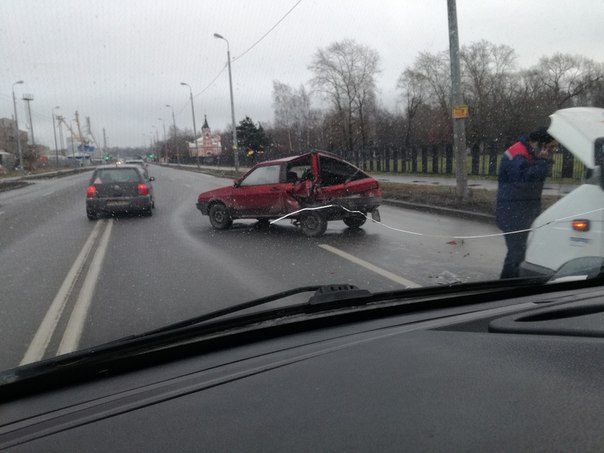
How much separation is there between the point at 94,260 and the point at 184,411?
21.2ft

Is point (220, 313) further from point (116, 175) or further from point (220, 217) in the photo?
point (116, 175)

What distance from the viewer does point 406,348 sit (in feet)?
6.50

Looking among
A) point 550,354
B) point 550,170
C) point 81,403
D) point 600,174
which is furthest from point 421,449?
point 550,170

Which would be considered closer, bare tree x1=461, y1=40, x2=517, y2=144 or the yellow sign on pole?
bare tree x1=461, y1=40, x2=517, y2=144

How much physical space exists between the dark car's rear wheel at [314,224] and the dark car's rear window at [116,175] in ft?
22.4

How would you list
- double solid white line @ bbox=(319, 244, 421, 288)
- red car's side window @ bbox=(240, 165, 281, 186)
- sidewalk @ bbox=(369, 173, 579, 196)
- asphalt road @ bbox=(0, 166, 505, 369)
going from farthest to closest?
red car's side window @ bbox=(240, 165, 281, 186) → double solid white line @ bbox=(319, 244, 421, 288) → sidewalk @ bbox=(369, 173, 579, 196) → asphalt road @ bbox=(0, 166, 505, 369)

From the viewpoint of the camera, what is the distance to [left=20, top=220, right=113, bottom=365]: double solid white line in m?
3.72

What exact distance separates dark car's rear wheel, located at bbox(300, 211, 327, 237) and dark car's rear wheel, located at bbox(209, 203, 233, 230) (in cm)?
231

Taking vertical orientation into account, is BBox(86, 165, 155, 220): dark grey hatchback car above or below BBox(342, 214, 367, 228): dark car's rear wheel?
above

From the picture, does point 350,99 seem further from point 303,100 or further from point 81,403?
point 81,403

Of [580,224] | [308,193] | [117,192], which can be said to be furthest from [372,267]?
[117,192]

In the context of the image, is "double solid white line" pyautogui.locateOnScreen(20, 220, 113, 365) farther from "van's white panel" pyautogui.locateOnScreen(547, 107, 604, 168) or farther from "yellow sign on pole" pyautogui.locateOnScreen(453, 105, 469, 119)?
"yellow sign on pole" pyautogui.locateOnScreen(453, 105, 469, 119)

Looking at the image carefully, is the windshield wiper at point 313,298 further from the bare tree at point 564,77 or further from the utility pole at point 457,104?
the utility pole at point 457,104

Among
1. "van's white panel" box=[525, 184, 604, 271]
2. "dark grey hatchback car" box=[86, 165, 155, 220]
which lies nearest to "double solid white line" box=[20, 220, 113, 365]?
"van's white panel" box=[525, 184, 604, 271]
